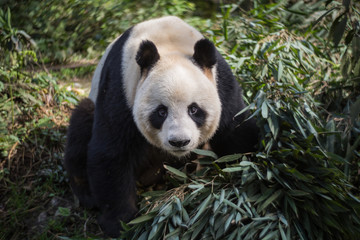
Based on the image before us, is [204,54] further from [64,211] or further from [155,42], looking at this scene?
[64,211]

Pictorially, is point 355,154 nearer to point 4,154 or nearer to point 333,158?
point 333,158

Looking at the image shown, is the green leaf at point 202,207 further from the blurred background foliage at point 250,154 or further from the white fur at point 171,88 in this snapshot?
the white fur at point 171,88

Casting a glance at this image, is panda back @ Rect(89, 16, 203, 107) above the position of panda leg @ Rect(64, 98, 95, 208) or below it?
above

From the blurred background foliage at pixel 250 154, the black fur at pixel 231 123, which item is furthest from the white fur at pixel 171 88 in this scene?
the blurred background foliage at pixel 250 154

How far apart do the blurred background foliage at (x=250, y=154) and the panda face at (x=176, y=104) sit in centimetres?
28

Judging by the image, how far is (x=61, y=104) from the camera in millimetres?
5211

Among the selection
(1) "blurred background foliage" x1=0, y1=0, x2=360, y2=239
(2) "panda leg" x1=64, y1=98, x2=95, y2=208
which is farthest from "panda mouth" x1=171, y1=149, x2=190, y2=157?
(2) "panda leg" x1=64, y1=98, x2=95, y2=208

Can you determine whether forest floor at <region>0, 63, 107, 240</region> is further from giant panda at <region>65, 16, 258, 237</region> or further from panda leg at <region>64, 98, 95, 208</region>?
giant panda at <region>65, 16, 258, 237</region>

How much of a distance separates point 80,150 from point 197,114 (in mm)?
1408

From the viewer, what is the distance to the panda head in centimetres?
291

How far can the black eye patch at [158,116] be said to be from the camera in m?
2.98

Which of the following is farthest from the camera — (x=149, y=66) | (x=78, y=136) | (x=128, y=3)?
(x=128, y=3)

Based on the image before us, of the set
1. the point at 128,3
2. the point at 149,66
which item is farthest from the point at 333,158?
the point at 128,3

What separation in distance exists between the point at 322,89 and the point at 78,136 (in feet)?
8.66
